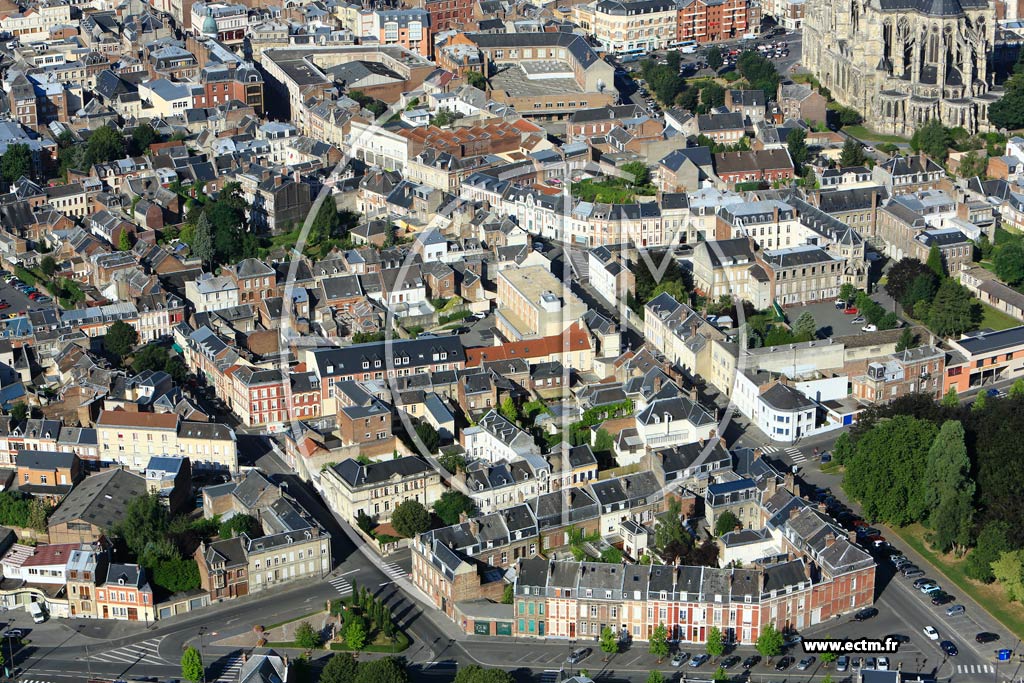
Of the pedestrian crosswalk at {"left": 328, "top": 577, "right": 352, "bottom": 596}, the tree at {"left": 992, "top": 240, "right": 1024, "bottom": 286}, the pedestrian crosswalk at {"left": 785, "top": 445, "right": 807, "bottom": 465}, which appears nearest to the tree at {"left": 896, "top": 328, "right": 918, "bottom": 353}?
the pedestrian crosswalk at {"left": 785, "top": 445, "right": 807, "bottom": 465}

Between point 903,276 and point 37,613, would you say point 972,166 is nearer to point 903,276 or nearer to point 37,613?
point 903,276

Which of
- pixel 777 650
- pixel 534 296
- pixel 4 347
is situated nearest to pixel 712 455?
pixel 777 650

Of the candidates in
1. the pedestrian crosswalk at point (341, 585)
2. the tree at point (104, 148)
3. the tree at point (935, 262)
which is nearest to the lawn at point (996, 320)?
the tree at point (935, 262)

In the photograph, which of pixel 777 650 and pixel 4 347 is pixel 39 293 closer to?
pixel 4 347

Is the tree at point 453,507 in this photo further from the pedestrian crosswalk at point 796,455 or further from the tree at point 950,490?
the tree at point 950,490

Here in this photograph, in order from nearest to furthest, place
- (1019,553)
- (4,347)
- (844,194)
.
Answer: (1019,553) < (4,347) < (844,194)
